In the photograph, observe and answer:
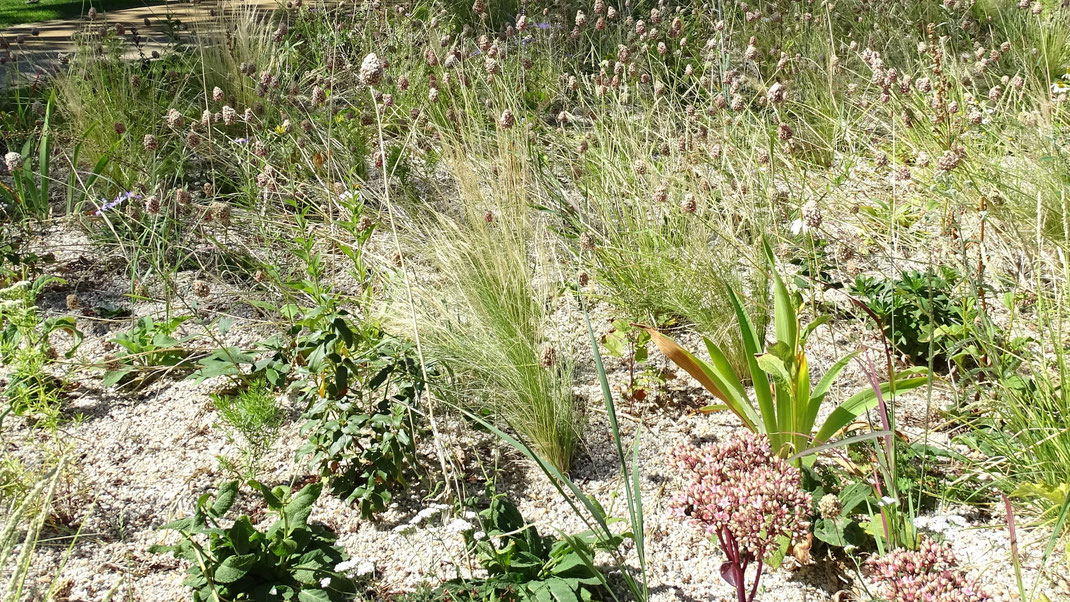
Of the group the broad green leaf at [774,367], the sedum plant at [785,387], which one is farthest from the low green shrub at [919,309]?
the broad green leaf at [774,367]

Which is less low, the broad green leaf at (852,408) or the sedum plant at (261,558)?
the broad green leaf at (852,408)

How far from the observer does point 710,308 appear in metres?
2.73

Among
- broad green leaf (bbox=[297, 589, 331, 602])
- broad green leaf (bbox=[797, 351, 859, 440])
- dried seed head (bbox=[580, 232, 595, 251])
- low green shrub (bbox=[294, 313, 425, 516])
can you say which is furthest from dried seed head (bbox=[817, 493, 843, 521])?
dried seed head (bbox=[580, 232, 595, 251])

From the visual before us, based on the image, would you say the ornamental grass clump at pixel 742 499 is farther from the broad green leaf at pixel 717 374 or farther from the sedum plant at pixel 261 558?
the sedum plant at pixel 261 558

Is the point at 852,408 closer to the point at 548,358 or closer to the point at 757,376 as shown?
the point at 757,376

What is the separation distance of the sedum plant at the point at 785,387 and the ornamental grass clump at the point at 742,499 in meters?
0.48

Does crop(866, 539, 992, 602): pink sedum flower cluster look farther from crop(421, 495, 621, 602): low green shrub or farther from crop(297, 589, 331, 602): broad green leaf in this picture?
crop(297, 589, 331, 602): broad green leaf

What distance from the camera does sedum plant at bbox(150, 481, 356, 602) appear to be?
1.84 meters

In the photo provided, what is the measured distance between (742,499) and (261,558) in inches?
41.4

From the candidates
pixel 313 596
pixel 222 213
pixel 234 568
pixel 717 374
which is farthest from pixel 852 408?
pixel 222 213

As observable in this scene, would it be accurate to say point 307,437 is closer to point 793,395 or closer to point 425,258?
point 425,258

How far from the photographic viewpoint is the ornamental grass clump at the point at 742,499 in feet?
4.68

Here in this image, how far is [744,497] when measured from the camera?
56.9 inches

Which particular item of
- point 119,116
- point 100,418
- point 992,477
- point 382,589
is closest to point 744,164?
point 992,477
